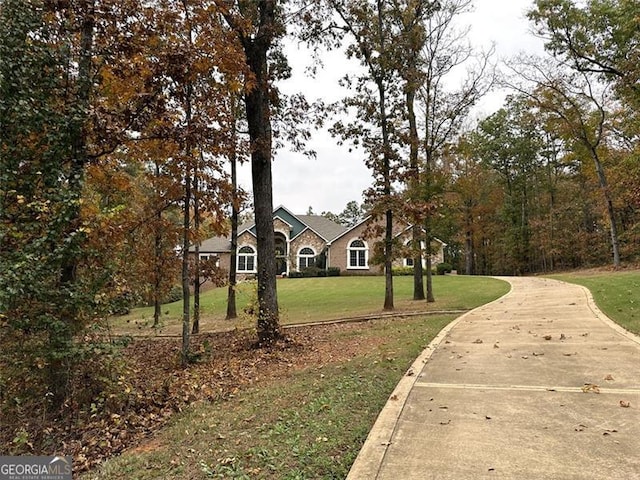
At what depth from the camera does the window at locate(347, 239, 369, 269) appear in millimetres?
32375

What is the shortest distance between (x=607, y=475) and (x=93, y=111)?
6520mm

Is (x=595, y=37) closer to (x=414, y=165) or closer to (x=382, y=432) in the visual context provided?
(x=414, y=165)

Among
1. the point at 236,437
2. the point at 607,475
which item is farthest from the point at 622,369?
the point at 236,437

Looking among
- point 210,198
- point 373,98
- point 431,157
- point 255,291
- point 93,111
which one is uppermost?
point 373,98

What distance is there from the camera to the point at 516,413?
375 centimetres

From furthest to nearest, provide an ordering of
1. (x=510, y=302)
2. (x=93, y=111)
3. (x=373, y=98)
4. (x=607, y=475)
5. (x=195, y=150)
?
(x=373, y=98) < (x=510, y=302) < (x=195, y=150) < (x=93, y=111) < (x=607, y=475)

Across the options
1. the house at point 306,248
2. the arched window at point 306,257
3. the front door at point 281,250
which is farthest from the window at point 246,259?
the arched window at point 306,257

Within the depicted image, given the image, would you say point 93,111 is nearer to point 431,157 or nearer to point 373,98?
point 373,98

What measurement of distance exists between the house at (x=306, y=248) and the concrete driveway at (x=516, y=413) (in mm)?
25302

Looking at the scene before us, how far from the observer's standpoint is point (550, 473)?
106 inches

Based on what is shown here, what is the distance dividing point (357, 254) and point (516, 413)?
28776mm

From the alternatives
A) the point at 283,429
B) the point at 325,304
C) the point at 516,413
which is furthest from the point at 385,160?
the point at 283,429

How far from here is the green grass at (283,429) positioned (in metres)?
3.08

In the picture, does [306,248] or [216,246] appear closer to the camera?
[306,248]
